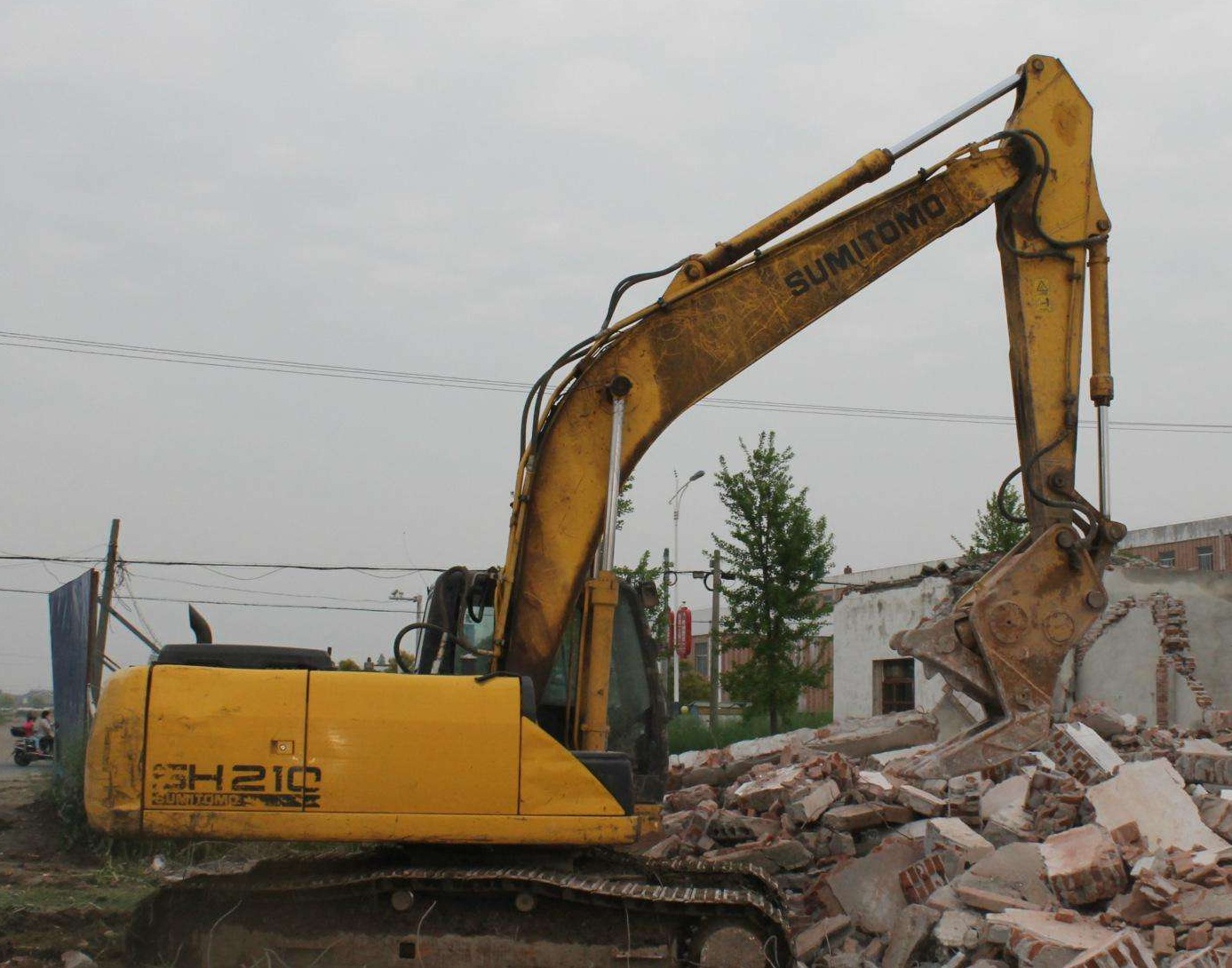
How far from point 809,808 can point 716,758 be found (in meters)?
4.90

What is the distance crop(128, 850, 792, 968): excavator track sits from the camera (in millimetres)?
5758

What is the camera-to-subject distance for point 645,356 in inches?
259

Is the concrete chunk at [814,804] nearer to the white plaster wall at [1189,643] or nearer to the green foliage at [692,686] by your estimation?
the white plaster wall at [1189,643]

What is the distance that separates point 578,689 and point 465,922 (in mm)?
1156

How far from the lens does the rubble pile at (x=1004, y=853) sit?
6262mm

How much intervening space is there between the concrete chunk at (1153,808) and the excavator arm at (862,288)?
1220mm

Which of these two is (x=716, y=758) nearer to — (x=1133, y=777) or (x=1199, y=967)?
(x=1133, y=777)

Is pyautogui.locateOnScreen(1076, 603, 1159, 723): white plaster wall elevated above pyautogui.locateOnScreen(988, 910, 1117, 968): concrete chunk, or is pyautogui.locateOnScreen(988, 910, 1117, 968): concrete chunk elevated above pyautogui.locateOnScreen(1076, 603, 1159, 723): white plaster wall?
pyautogui.locateOnScreen(1076, 603, 1159, 723): white plaster wall

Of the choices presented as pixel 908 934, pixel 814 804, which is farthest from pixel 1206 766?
pixel 908 934

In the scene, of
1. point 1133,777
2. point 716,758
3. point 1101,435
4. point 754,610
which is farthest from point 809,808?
point 754,610

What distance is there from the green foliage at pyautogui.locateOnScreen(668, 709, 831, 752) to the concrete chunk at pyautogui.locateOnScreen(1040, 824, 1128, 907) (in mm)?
11044

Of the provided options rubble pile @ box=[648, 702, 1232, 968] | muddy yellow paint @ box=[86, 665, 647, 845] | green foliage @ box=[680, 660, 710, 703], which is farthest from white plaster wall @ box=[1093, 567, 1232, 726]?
green foliage @ box=[680, 660, 710, 703]

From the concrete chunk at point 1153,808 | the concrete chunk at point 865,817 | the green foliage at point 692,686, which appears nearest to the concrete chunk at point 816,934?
the concrete chunk at point 865,817

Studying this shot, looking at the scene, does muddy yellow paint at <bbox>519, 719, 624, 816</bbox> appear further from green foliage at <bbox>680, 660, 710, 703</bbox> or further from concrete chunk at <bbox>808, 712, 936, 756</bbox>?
green foliage at <bbox>680, 660, 710, 703</bbox>
